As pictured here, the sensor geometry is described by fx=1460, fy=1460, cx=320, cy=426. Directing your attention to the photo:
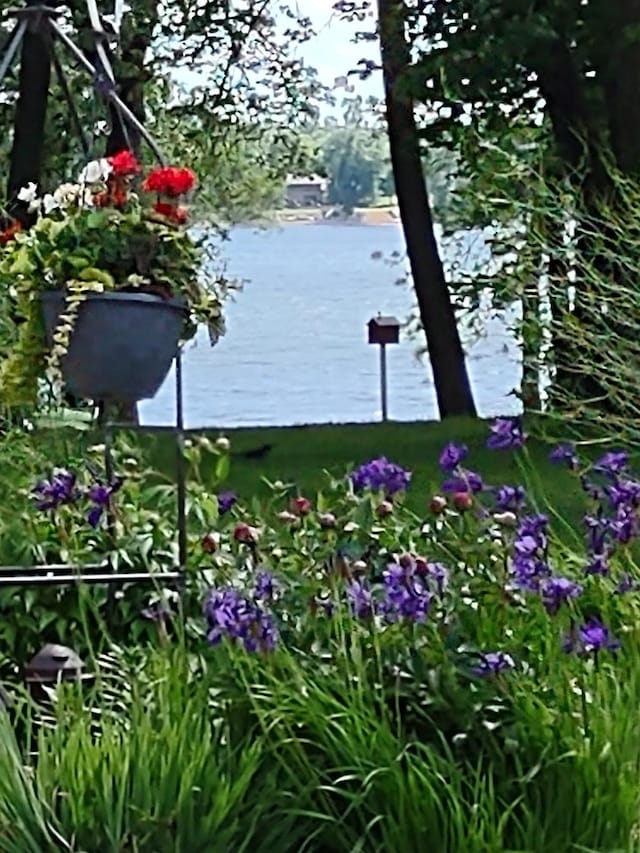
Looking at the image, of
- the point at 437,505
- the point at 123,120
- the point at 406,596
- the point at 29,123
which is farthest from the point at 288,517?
the point at 29,123

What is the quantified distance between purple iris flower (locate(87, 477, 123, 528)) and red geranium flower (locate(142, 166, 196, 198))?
570 mm

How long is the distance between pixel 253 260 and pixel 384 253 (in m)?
2.52

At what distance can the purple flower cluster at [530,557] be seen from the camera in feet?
7.12

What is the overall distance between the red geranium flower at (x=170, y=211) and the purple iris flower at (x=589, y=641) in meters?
0.91

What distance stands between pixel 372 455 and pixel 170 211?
5027 mm

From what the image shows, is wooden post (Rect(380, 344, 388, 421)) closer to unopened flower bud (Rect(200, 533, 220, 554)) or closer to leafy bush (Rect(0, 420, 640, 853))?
unopened flower bud (Rect(200, 533, 220, 554))

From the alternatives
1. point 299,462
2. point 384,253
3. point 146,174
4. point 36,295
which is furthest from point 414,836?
point 384,253

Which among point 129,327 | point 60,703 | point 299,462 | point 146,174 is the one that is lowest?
point 299,462

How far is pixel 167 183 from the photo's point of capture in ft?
7.91

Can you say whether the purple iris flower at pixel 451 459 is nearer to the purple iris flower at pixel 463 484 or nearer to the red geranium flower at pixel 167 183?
the purple iris flower at pixel 463 484

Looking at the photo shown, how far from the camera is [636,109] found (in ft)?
23.6

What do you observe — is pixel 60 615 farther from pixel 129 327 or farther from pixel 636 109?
pixel 636 109

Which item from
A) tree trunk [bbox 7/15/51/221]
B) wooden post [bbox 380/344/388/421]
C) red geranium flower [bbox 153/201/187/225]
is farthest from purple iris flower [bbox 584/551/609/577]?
wooden post [bbox 380/344/388/421]

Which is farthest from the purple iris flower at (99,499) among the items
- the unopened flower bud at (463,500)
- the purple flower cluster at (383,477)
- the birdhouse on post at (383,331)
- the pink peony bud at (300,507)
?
the birdhouse on post at (383,331)
